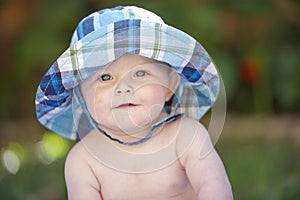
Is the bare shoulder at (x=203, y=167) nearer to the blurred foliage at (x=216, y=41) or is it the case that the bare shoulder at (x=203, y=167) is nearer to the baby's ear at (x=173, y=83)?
the baby's ear at (x=173, y=83)

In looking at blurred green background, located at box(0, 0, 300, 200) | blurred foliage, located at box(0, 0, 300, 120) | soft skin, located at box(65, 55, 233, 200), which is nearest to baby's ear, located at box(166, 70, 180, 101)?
soft skin, located at box(65, 55, 233, 200)

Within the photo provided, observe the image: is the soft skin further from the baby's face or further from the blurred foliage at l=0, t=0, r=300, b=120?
the blurred foliage at l=0, t=0, r=300, b=120

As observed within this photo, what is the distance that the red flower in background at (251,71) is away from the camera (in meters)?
3.82

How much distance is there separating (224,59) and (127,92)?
2063mm

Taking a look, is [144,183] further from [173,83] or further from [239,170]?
[239,170]

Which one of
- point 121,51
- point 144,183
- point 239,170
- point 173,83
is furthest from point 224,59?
point 121,51

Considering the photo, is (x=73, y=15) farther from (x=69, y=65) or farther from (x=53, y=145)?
(x=69, y=65)

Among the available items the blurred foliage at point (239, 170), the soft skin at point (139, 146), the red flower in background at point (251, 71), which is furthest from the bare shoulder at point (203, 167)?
the red flower in background at point (251, 71)

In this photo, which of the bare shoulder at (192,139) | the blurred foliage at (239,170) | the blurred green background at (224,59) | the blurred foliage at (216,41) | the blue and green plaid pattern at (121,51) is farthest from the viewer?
the blurred foliage at (216,41)

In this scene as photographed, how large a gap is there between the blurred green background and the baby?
1.32 meters

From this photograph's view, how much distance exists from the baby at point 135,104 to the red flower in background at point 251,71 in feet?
6.04

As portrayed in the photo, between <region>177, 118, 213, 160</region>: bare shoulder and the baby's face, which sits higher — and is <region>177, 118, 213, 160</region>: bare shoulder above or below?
below

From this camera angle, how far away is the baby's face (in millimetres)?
1825

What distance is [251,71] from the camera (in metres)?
3.81
